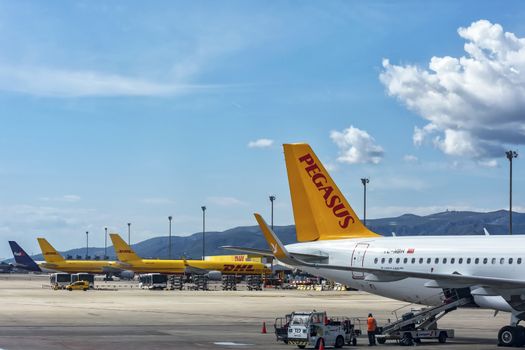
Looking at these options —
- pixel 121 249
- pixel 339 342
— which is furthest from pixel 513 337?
pixel 121 249

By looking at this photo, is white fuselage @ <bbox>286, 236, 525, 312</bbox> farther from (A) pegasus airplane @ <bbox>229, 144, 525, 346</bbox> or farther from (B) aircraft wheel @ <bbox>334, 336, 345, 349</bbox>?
(B) aircraft wheel @ <bbox>334, 336, 345, 349</bbox>

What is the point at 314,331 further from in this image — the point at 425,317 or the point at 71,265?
the point at 71,265

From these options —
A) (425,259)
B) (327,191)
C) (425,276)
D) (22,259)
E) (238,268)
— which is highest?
(327,191)

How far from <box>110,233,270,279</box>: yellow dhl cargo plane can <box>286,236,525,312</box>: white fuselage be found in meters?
96.3

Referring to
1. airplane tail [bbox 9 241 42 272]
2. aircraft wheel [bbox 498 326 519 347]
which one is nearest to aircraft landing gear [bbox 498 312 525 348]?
aircraft wheel [bbox 498 326 519 347]

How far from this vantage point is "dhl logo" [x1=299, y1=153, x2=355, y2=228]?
169 ft

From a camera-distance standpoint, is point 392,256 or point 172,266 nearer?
point 392,256

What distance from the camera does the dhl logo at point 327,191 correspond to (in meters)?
51.4

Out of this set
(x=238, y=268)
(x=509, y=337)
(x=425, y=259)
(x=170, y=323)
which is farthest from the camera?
(x=238, y=268)

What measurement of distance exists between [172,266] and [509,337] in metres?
111

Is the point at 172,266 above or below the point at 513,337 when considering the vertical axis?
above

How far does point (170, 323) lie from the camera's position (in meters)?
53.5

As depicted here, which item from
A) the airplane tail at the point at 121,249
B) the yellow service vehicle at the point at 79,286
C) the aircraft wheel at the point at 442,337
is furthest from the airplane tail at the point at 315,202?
the airplane tail at the point at 121,249

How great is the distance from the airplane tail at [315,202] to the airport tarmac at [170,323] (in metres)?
6.49
